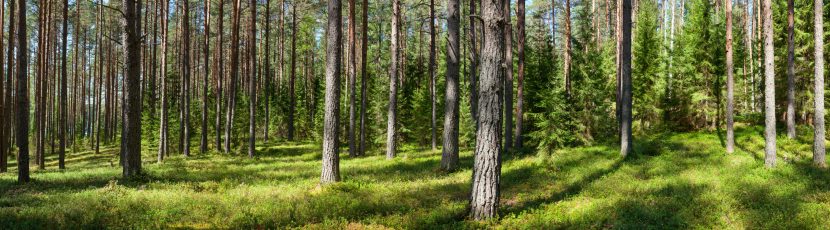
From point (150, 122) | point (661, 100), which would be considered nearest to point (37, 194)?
point (150, 122)

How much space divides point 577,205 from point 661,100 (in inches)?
873

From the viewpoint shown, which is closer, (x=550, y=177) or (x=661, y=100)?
(x=550, y=177)

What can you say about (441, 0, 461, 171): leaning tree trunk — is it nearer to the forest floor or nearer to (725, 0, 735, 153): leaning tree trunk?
the forest floor

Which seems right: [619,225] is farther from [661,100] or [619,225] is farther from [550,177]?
[661,100]

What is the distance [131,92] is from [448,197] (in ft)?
31.3

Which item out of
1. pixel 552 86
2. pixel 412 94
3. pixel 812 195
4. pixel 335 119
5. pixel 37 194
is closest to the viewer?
pixel 812 195

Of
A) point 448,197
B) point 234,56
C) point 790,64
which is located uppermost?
point 234,56

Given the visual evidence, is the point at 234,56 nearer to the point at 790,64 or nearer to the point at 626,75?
the point at 626,75

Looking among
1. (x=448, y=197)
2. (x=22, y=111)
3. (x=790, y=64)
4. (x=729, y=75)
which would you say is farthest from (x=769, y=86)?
(x=22, y=111)

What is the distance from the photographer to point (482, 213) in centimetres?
807

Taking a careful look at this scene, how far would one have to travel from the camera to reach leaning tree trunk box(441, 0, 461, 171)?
15.3 metres

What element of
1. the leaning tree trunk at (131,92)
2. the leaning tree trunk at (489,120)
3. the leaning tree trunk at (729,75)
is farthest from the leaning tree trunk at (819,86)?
the leaning tree trunk at (131,92)

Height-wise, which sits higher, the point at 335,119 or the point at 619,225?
the point at 335,119

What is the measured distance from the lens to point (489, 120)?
799 centimetres
